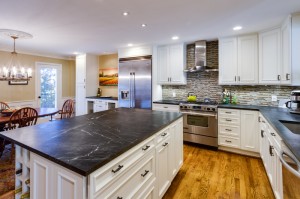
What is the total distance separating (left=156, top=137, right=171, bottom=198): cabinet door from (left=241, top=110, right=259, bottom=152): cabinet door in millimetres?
1971

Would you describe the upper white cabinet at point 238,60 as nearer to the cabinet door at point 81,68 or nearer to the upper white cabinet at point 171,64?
the upper white cabinet at point 171,64

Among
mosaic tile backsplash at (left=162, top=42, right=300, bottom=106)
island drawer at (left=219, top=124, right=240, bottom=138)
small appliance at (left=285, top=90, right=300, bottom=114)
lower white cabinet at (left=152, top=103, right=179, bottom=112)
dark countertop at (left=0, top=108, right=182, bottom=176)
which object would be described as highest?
mosaic tile backsplash at (left=162, top=42, right=300, bottom=106)

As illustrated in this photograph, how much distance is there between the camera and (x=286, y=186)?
1374 millimetres

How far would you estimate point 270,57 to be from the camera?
311 cm

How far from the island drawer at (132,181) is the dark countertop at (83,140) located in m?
0.19

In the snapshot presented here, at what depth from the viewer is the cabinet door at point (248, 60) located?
3358mm

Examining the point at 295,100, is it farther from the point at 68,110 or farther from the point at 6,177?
the point at 68,110

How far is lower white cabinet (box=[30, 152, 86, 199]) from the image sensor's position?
967 millimetres

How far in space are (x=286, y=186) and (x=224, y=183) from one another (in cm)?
109

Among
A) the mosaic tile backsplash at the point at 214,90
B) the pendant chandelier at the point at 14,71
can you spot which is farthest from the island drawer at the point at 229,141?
the pendant chandelier at the point at 14,71

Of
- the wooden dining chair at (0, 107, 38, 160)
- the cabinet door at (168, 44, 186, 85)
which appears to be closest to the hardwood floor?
the cabinet door at (168, 44, 186, 85)

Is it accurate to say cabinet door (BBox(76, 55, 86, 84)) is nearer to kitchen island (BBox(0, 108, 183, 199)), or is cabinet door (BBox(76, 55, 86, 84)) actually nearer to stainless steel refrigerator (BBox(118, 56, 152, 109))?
stainless steel refrigerator (BBox(118, 56, 152, 109))

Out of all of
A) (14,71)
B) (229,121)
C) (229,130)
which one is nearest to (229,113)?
(229,121)

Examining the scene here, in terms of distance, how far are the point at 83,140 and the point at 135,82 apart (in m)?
3.34
